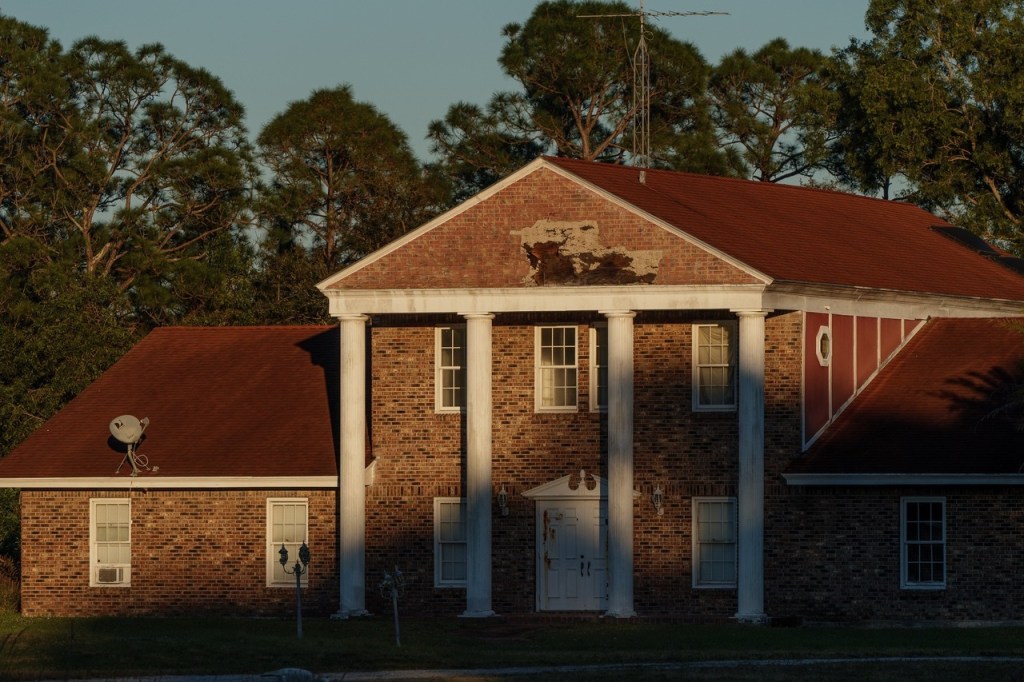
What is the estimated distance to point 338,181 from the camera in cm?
7375

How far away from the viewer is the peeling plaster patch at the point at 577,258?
3906 cm

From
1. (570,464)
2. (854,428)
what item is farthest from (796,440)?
(570,464)

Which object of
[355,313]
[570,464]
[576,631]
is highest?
[355,313]

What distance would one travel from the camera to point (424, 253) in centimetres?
4003

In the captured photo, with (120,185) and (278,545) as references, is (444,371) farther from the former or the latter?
(120,185)

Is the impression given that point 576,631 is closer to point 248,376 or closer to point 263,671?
point 263,671

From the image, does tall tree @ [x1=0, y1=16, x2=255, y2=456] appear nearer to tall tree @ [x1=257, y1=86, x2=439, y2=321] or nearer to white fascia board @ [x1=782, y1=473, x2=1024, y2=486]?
tall tree @ [x1=257, y1=86, x2=439, y2=321]

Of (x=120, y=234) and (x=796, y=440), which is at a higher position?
(x=120, y=234)

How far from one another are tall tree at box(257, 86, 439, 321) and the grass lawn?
34.4 metres

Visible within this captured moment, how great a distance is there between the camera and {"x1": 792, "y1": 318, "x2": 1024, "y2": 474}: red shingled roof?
38438mm

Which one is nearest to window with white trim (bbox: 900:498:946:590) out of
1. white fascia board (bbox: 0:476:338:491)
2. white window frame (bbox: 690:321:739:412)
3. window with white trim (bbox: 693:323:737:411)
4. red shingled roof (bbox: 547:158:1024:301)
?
white window frame (bbox: 690:321:739:412)

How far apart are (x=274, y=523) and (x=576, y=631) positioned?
293 inches

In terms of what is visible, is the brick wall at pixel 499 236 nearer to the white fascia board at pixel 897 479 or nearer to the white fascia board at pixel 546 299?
the white fascia board at pixel 546 299

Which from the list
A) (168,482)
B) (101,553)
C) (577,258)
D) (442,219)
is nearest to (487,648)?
(577,258)
